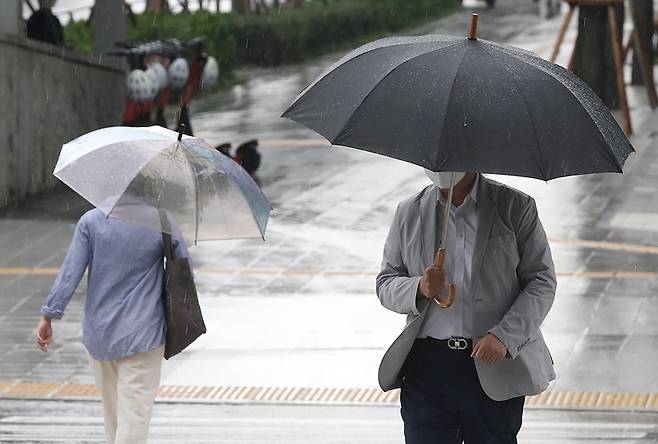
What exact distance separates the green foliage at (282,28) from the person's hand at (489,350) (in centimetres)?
1675

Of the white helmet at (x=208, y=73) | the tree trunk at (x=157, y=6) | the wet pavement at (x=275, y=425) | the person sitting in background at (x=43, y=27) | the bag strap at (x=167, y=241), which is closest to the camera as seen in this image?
the bag strap at (x=167, y=241)

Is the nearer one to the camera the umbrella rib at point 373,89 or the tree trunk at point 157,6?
the umbrella rib at point 373,89

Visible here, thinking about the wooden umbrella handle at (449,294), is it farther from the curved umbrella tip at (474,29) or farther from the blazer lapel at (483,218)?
the curved umbrella tip at (474,29)

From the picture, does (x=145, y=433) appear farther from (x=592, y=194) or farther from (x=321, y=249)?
(x=592, y=194)

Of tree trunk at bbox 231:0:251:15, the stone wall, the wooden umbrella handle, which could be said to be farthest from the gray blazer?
tree trunk at bbox 231:0:251:15

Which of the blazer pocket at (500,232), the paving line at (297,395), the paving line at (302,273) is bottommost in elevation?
the paving line at (302,273)

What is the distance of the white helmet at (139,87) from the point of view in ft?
53.1

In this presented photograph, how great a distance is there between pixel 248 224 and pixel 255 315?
4.26 metres

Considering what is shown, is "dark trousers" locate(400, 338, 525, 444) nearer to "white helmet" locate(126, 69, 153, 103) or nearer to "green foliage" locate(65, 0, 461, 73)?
"white helmet" locate(126, 69, 153, 103)

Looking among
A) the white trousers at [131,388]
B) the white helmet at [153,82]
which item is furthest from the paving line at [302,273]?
the white trousers at [131,388]

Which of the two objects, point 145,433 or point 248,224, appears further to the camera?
point 145,433

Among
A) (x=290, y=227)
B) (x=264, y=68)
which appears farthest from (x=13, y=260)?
(x=264, y=68)

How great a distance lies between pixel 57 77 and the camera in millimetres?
15852

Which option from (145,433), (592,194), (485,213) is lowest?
(592,194)
